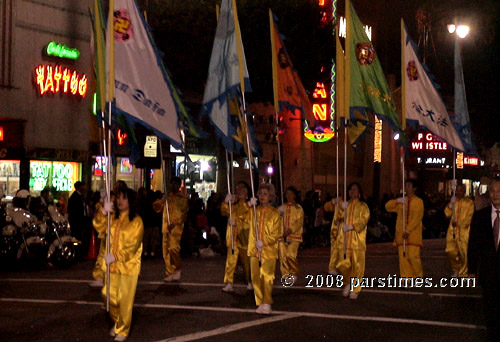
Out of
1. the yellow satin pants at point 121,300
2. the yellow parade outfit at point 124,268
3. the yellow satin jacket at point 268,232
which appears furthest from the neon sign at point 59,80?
the yellow satin pants at point 121,300

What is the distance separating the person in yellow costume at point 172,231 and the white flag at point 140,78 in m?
3.48

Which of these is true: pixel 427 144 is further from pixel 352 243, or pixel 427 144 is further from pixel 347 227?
pixel 347 227

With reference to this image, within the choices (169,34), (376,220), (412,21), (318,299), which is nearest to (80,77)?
(169,34)

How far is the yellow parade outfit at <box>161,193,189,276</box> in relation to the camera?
14.7 meters

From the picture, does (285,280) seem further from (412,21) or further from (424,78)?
(412,21)

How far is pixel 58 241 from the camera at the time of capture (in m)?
16.8

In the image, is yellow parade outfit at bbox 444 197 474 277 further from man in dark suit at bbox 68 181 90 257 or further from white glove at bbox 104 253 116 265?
man in dark suit at bbox 68 181 90 257

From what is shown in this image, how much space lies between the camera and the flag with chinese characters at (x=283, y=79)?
1453cm

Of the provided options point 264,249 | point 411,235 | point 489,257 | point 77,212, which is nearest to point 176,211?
point 264,249

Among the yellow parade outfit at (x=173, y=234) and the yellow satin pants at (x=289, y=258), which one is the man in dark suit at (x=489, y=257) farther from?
the yellow parade outfit at (x=173, y=234)

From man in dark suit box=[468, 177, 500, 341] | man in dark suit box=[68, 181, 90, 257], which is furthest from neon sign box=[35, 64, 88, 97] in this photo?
man in dark suit box=[468, 177, 500, 341]

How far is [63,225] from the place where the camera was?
17016 millimetres

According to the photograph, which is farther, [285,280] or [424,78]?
[424,78]

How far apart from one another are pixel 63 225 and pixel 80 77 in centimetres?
975
